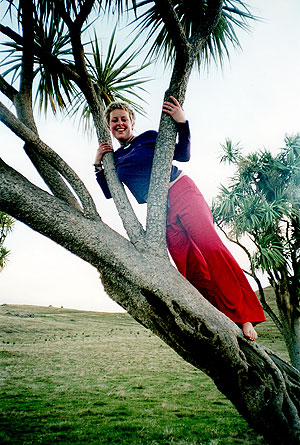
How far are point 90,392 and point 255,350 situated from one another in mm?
5208

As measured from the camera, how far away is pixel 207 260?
247cm

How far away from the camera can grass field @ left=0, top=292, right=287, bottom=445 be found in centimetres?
427

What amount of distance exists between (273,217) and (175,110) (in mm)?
6715

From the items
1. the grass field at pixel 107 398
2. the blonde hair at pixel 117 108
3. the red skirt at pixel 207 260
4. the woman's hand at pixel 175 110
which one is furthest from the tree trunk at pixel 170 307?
the grass field at pixel 107 398

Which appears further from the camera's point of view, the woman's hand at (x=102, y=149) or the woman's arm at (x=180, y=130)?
the woman's hand at (x=102, y=149)

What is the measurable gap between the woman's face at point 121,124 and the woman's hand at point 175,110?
0.52 metres

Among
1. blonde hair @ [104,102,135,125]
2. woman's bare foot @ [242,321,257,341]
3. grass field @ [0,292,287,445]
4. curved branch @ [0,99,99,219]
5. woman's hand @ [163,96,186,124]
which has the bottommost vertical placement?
grass field @ [0,292,287,445]

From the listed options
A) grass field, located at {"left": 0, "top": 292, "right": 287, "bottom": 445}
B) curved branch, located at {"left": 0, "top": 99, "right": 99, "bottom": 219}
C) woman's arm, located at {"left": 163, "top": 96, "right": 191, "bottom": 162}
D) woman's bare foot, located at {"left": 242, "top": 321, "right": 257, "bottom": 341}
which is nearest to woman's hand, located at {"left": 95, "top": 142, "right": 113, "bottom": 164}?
curved branch, located at {"left": 0, "top": 99, "right": 99, "bottom": 219}

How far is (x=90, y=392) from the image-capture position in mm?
6477

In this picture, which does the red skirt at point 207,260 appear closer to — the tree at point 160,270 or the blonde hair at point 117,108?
the tree at point 160,270

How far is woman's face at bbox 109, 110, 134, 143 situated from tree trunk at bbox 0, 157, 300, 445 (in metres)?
0.99

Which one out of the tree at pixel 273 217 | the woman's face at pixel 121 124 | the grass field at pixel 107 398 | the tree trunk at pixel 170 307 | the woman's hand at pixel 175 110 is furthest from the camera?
the tree at pixel 273 217

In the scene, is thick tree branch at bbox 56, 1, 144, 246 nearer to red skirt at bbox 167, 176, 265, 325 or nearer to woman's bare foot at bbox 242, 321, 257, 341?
red skirt at bbox 167, 176, 265, 325

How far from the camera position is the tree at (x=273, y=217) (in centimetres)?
817
